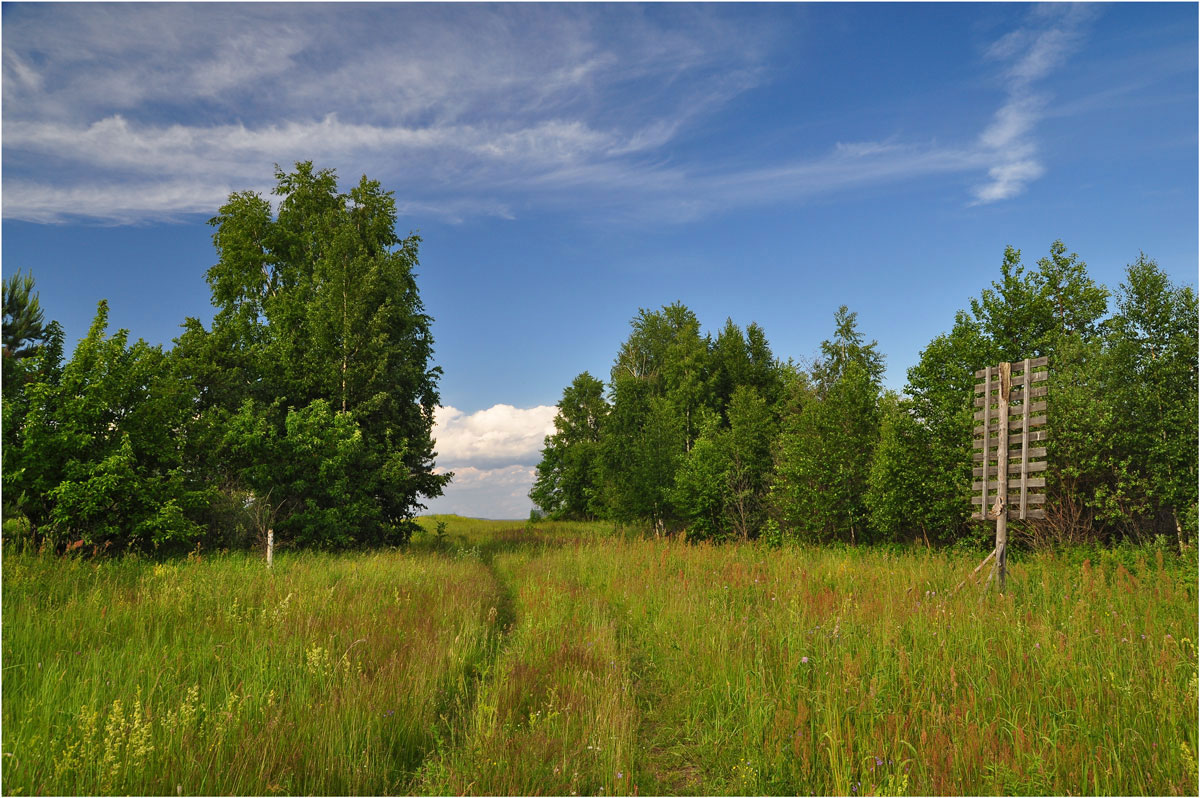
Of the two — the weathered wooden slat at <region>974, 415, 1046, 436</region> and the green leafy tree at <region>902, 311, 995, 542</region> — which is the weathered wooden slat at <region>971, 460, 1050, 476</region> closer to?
the weathered wooden slat at <region>974, 415, 1046, 436</region>

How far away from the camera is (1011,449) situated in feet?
38.0

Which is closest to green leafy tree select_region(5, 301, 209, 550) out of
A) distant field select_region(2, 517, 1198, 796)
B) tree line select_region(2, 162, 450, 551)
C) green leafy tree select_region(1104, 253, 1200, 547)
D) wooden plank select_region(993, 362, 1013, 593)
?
tree line select_region(2, 162, 450, 551)

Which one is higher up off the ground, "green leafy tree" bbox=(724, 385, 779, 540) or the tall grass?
"green leafy tree" bbox=(724, 385, 779, 540)

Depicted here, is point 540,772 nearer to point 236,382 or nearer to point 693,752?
point 693,752

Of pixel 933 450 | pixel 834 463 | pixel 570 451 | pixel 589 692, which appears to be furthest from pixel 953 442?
pixel 570 451

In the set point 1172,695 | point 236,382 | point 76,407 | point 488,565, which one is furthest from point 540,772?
point 236,382

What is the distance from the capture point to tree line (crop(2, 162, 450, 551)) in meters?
11.7

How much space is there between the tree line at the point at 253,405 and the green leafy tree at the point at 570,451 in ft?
88.8

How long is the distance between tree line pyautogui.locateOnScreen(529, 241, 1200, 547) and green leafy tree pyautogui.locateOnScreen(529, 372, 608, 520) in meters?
18.1

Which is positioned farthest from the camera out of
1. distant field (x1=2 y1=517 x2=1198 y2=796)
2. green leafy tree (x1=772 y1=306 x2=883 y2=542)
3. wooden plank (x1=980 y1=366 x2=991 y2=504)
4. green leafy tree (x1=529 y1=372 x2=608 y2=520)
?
green leafy tree (x1=529 y1=372 x2=608 y2=520)

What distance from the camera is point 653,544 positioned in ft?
55.7

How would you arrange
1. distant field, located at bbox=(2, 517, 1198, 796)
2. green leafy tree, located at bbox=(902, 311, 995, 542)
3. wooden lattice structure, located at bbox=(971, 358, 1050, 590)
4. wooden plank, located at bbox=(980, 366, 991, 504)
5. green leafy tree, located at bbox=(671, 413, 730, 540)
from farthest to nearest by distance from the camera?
green leafy tree, located at bbox=(671, 413, 730, 540) < green leafy tree, located at bbox=(902, 311, 995, 542) < wooden plank, located at bbox=(980, 366, 991, 504) < wooden lattice structure, located at bbox=(971, 358, 1050, 590) < distant field, located at bbox=(2, 517, 1198, 796)

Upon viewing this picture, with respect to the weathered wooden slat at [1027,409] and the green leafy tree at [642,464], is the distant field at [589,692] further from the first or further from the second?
the green leafy tree at [642,464]

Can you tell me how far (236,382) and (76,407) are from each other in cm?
919
